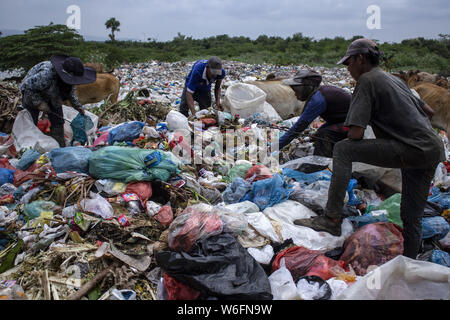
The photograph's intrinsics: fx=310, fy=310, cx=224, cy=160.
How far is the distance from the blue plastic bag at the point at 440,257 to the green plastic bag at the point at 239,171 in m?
2.01

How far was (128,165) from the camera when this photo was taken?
3205 mm

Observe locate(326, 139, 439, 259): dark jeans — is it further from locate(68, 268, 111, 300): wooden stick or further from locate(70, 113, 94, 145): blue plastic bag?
locate(70, 113, 94, 145): blue plastic bag

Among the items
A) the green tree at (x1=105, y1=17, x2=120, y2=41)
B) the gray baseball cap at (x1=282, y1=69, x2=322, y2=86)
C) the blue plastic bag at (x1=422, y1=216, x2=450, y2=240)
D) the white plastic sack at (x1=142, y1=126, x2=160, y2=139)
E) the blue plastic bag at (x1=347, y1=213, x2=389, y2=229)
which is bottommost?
the blue plastic bag at (x1=422, y1=216, x2=450, y2=240)

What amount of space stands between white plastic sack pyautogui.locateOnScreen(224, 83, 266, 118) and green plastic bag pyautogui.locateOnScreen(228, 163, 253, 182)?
2.15 meters

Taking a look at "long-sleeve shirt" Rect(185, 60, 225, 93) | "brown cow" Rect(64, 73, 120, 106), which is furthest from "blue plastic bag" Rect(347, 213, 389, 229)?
"brown cow" Rect(64, 73, 120, 106)

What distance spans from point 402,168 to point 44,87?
4272mm

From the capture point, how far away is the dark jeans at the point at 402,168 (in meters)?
2.22

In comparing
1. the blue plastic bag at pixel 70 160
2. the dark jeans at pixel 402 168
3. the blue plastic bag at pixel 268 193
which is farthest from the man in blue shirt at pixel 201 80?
the dark jeans at pixel 402 168

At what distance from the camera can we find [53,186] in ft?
10.4

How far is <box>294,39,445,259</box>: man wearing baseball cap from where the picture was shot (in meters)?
2.16
